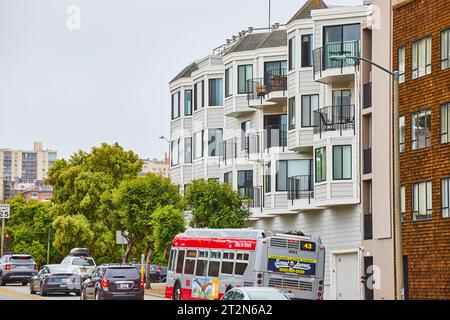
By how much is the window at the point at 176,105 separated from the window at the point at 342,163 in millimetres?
25338

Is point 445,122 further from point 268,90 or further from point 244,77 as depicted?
point 244,77

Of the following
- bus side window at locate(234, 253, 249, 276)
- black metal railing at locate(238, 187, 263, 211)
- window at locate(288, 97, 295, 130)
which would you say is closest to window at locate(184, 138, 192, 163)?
black metal railing at locate(238, 187, 263, 211)

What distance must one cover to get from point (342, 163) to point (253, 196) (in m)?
11.6

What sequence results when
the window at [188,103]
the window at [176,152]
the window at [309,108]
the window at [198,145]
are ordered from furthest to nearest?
the window at [176,152] < the window at [188,103] < the window at [198,145] < the window at [309,108]

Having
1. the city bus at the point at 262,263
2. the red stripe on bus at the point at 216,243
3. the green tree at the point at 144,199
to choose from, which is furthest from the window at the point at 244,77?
the city bus at the point at 262,263

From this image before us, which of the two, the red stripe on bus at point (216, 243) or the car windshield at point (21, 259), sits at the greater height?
→ the red stripe on bus at point (216, 243)

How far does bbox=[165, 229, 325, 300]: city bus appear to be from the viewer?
138 ft

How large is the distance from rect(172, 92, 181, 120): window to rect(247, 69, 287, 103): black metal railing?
521 inches

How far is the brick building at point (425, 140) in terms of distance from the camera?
48.4 metres

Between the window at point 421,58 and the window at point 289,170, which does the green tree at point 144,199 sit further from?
the window at point 421,58

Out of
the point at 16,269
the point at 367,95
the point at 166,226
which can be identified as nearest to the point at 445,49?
the point at 367,95

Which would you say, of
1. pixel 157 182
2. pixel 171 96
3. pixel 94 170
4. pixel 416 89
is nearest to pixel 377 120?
pixel 416 89

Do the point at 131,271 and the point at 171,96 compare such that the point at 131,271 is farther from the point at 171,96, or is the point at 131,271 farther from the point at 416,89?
the point at 171,96

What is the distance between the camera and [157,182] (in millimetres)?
70688
